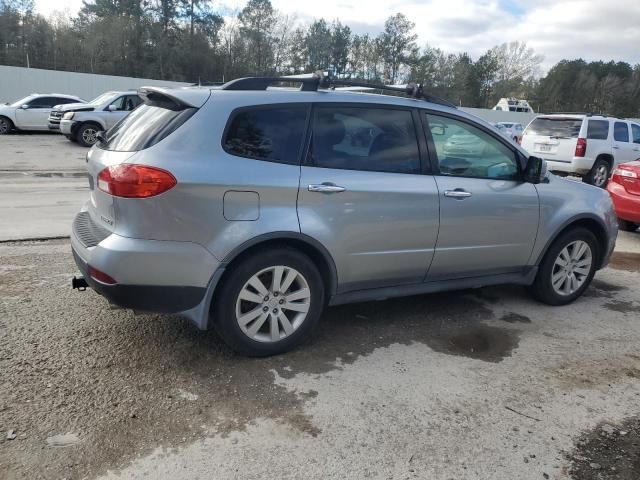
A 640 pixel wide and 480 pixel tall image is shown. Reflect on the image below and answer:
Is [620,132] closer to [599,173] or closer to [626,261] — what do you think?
[599,173]

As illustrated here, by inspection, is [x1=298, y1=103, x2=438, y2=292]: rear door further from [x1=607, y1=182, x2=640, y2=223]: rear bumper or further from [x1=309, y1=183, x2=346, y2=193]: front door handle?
[x1=607, y1=182, x2=640, y2=223]: rear bumper

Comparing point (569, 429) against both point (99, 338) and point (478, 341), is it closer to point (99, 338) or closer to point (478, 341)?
point (478, 341)

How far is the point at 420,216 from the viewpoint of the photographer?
12.6 ft

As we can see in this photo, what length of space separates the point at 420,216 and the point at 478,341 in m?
1.07

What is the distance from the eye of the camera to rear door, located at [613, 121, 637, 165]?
13.4 meters

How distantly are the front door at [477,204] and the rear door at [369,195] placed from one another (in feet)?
0.52

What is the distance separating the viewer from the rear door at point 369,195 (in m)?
3.46

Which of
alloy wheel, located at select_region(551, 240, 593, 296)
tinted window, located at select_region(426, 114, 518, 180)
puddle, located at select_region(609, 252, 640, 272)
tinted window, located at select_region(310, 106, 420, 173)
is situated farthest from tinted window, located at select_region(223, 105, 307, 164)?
puddle, located at select_region(609, 252, 640, 272)

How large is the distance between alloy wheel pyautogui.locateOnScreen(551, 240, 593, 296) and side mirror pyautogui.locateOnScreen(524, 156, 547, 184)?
789 mm

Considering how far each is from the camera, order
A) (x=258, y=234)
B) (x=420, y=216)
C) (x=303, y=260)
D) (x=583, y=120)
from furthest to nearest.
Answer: (x=583, y=120) → (x=420, y=216) → (x=303, y=260) → (x=258, y=234)

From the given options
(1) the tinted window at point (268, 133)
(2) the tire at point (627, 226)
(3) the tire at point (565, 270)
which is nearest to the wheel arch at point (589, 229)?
(3) the tire at point (565, 270)

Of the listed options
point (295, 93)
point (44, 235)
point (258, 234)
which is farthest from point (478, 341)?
point (44, 235)

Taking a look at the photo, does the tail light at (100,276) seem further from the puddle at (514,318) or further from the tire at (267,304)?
the puddle at (514,318)

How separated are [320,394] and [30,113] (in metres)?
20.2
